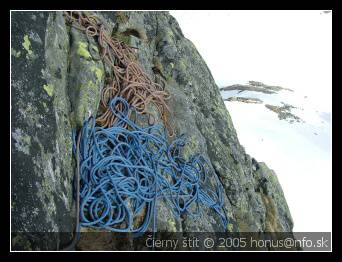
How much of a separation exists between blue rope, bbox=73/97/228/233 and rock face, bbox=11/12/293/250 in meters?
0.20

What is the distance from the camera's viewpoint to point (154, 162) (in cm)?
572

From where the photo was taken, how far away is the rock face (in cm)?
408

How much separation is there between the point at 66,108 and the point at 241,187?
4.09 m

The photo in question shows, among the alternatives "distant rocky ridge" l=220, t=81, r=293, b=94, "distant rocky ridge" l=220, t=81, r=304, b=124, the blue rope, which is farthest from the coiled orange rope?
"distant rocky ridge" l=220, t=81, r=293, b=94

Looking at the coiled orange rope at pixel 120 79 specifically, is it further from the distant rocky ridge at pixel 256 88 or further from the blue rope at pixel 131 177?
the distant rocky ridge at pixel 256 88

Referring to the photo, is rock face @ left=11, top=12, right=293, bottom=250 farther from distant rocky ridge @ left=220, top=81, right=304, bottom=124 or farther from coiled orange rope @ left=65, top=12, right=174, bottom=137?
distant rocky ridge @ left=220, top=81, right=304, bottom=124

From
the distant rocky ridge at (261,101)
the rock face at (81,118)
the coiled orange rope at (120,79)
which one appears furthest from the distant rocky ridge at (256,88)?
the coiled orange rope at (120,79)

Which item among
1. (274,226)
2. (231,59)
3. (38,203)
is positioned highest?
(231,59)

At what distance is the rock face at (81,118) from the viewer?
13.4 feet

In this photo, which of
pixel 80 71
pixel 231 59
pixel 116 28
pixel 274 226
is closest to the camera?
pixel 80 71

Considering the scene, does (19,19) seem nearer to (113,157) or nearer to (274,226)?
(113,157)

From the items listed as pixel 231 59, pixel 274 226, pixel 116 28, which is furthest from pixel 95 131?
pixel 231 59

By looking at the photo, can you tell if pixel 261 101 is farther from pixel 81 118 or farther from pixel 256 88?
pixel 81 118

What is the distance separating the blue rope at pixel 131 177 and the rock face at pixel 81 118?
0.20m
